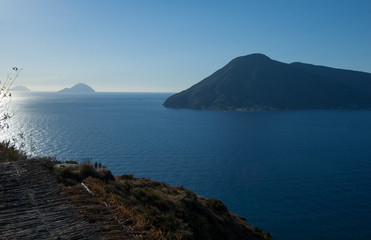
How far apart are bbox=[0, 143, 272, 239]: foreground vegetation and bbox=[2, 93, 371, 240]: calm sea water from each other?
25.5 meters

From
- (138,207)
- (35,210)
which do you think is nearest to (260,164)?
(138,207)

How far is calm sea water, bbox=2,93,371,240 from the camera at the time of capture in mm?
47938

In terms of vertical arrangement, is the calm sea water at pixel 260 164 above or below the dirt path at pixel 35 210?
below

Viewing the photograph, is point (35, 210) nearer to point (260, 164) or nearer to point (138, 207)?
point (138, 207)

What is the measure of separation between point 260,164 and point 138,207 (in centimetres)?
7018

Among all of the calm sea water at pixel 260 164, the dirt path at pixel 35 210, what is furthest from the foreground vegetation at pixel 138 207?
the calm sea water at pixel 260 164

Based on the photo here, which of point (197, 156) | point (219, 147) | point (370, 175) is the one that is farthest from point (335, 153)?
point (197, 156)

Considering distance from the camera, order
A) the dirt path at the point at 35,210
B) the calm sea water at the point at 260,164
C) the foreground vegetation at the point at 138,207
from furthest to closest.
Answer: the calm sea water at the point at 260,164
the foreground vegetation at the point at 138,207
the dirt path at the point at 35,210

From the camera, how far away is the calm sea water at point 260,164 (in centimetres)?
4794

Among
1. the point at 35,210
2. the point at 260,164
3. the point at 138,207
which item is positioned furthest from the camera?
the point at 260,164

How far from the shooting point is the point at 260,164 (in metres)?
78.9

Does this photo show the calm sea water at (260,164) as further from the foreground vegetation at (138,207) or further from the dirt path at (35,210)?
the dirt path at (35,210)

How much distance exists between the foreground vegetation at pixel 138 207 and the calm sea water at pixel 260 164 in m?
25.5

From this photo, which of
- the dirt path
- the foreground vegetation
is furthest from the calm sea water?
the dirt path
